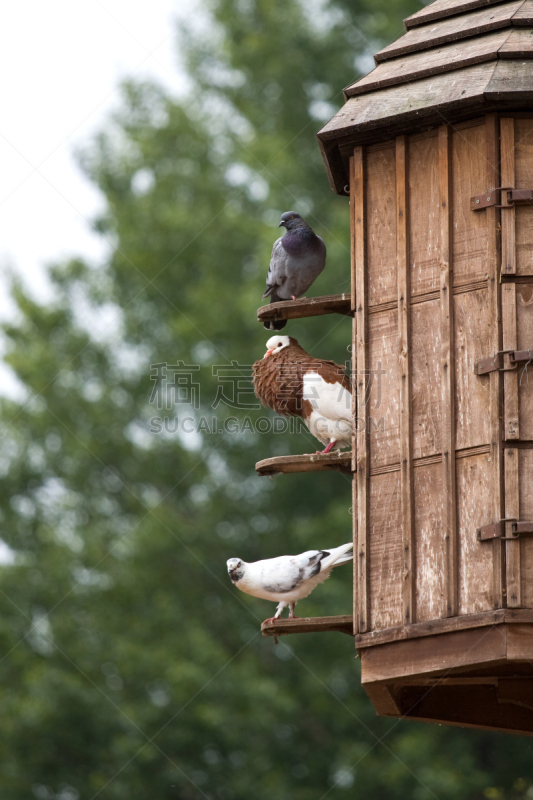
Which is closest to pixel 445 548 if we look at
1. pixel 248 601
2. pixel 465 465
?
pixel 465 465

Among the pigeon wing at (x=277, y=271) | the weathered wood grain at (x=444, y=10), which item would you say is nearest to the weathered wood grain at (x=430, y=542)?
the pigeon wing at (x=277, y=271)

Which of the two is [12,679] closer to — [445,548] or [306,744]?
[306,744]

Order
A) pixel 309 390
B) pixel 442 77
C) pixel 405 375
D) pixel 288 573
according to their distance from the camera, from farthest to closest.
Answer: pixel 288 573
pixel 309 390
pixel 442 77
pixel 405 375

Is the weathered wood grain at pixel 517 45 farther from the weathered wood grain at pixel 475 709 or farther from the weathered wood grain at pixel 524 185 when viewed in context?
the weathered wood grain at pixel 475 709

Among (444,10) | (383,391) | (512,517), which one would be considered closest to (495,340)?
(383,391)

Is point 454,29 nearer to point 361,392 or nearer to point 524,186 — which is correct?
point 524,186

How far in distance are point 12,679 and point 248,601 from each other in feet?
11.4

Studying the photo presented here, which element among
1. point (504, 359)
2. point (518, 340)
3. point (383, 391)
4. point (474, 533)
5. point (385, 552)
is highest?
point (518, 340)

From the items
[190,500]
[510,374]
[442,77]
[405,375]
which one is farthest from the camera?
[190,500]

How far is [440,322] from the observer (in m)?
7.51

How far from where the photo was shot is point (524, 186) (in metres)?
7.50

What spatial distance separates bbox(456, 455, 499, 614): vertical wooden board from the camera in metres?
7.00

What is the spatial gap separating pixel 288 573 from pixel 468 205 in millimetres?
2778

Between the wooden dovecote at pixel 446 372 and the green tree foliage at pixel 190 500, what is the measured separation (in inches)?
346
